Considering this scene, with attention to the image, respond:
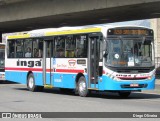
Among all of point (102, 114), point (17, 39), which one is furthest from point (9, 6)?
point (102, 114)

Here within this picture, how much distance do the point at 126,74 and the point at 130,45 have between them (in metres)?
1.26

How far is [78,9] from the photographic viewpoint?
35281mm

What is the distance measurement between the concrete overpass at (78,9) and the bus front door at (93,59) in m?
10.8

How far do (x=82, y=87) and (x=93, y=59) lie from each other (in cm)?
150

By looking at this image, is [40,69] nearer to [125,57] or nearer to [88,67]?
[88,67]

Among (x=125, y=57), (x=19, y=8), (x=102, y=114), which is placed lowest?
(x=102, y=114)

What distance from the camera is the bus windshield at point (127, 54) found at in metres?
19.3

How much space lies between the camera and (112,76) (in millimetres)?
19250

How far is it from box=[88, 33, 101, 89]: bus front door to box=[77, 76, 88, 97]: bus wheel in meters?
0.37

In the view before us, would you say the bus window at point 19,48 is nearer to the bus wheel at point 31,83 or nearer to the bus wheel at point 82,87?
the bus wheel at point 31,83

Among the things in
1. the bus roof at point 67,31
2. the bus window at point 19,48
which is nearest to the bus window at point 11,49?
the bus roof at point 67,31

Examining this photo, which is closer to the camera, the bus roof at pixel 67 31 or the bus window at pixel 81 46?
the bus roof at pixel 67 31

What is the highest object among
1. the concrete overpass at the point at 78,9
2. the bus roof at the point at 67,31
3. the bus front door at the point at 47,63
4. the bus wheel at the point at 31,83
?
the concrete overpass at the point at 78,9

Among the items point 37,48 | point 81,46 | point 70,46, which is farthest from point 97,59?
point 37,48
